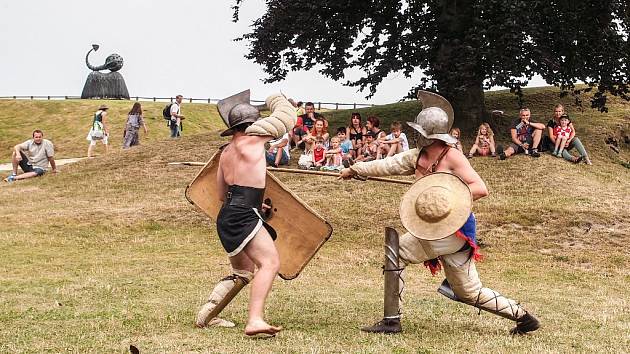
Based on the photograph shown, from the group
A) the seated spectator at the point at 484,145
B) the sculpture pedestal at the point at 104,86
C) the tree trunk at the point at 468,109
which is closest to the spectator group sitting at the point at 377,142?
the seated spectator at the point at 484,145

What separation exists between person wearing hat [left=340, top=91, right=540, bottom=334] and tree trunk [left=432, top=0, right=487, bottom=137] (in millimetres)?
12720

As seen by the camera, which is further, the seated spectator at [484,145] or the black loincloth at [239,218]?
the seated spectator at [484,145]

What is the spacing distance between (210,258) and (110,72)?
53.1m

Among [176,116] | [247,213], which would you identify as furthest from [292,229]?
[176,116]

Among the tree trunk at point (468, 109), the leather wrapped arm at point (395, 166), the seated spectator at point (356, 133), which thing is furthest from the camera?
the tree trunk at point (468, 109)

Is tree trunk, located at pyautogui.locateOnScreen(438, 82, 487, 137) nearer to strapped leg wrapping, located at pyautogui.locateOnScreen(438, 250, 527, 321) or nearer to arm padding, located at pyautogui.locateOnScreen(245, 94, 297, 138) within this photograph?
arm padding, located at pyautogui.locateOnScreen(245, 94, 297, 138)

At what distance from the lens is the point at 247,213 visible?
736cm

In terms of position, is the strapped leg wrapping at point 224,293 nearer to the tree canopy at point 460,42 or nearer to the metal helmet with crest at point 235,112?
the metal helmet with crest at point 235,112

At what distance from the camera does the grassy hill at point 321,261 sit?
7438 mm

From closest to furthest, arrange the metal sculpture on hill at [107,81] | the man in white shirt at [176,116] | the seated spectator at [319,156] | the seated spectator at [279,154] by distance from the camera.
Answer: the seated spectator at [319,156], the seated spectator at [279,154], the man in white shirt at [176,116], the metal sculpture on hill at [107,81]

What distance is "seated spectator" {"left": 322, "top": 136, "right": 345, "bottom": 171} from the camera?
61.0ft

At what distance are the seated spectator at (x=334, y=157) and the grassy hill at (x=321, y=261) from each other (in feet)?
2.14

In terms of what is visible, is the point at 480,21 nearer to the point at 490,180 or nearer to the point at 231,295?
the point at 490,180

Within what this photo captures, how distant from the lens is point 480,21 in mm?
20016
